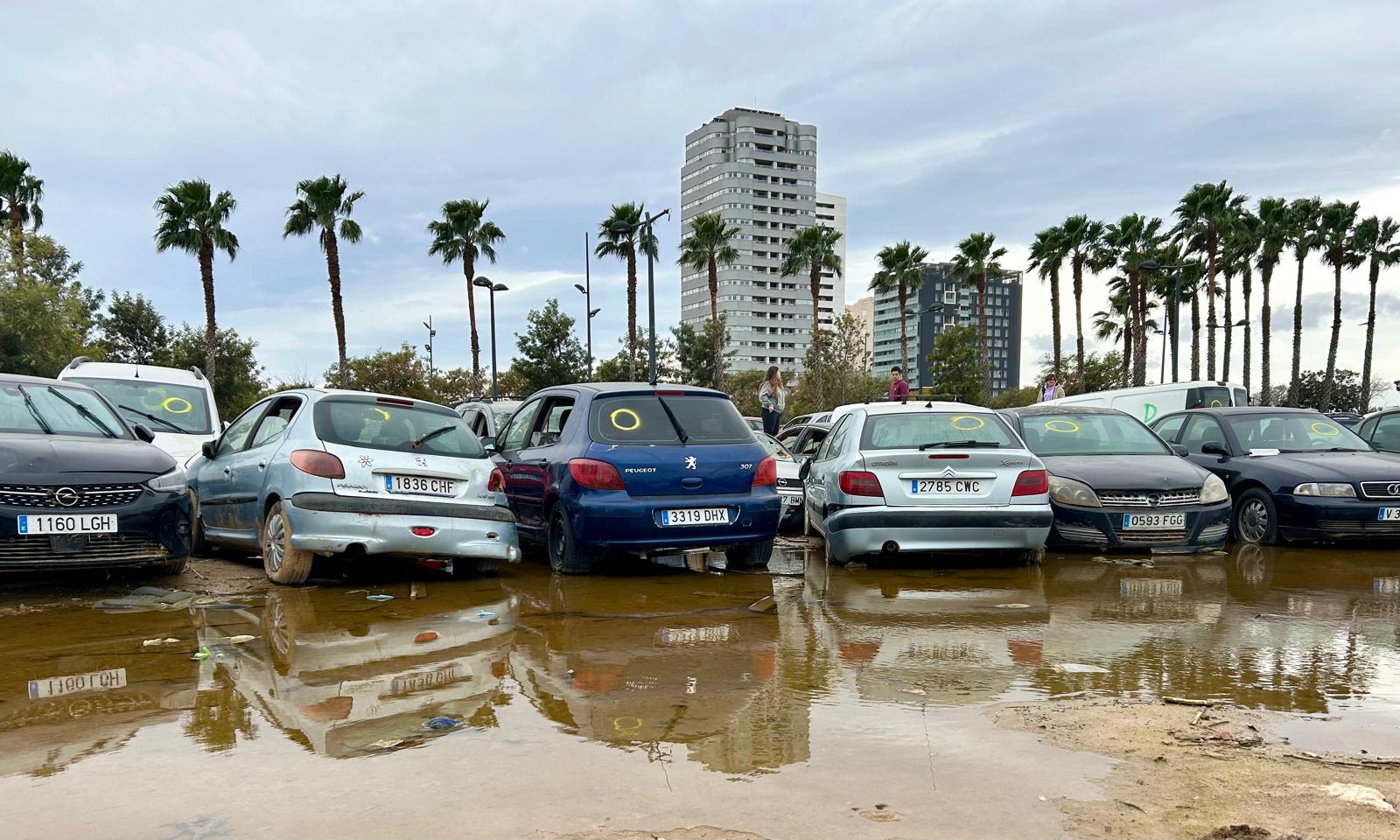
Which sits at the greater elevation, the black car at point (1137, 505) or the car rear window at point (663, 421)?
the car rear window at point (663, 421)

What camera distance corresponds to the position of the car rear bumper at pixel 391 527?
24.6 feet

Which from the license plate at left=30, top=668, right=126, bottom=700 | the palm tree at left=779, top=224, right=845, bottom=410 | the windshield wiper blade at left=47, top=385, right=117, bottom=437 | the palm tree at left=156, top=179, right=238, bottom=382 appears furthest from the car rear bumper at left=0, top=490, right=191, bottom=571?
the palm tree at left=779, top=224, right=845, bottom=410

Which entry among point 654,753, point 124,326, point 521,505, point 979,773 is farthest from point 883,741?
point 124,326

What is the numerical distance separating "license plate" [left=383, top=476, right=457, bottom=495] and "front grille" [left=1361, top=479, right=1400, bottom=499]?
8.51m

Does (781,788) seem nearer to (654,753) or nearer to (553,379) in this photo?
(654,753)

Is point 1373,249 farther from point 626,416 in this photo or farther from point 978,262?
point 626,416

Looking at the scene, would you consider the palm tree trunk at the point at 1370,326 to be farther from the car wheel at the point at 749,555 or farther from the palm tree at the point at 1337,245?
the car wheel at the point at 749,555

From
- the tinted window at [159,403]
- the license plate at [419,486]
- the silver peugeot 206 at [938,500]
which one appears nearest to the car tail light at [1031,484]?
the silver peugeot 206 at [938,500]

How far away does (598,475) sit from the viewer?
809cm

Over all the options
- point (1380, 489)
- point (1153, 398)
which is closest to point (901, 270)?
point (1153, 398)

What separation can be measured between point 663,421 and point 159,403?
6318mm

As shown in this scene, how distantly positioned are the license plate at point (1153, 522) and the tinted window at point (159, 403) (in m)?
9.38

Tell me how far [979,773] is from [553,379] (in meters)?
46.3

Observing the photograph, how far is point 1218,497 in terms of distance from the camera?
31.1ft
